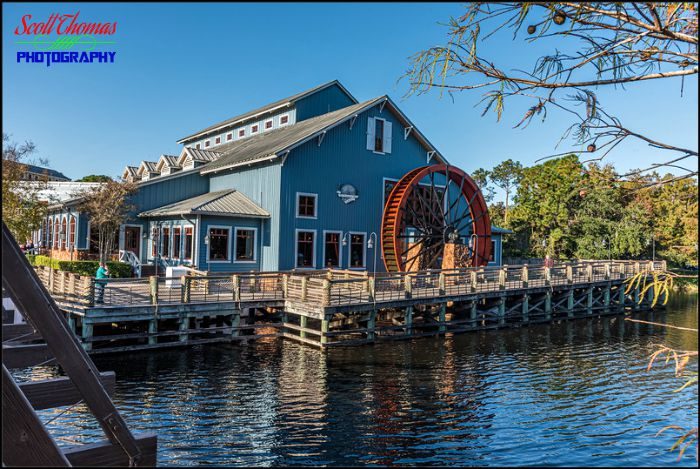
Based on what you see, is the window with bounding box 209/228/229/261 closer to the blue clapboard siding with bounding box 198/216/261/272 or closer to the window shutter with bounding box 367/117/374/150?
the blue clapboard siding with bounding box 198/216/261/272

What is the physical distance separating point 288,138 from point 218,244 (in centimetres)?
573

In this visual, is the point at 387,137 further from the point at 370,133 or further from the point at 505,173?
the point at 505,173

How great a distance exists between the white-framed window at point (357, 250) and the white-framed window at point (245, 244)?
4.27 m

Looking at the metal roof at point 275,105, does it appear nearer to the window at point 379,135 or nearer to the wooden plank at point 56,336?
the window at point 379,135

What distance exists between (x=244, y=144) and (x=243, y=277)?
1382 cm

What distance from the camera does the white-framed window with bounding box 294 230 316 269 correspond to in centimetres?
2212

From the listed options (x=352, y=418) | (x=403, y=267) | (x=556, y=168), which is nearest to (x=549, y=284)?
(x=403, y=267)

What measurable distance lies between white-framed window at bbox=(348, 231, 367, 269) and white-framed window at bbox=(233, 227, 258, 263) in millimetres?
4274

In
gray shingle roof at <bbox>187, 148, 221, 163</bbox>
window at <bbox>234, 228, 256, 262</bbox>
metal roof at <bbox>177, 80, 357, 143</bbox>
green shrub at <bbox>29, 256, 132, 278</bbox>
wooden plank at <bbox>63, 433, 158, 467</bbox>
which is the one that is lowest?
wooden plank at <bbox>63, 433, 158, 467</bbox>

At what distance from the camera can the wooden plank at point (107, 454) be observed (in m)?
3.02

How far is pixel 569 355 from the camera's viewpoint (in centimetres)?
1627

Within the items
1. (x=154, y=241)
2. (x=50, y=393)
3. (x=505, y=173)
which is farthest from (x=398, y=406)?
(x=505, y=173)

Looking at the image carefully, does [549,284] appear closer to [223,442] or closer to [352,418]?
[352,418]

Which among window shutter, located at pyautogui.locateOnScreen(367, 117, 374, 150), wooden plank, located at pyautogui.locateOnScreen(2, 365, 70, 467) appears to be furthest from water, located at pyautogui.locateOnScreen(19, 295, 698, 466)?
window shutter, located at pyautogui.locateOnScreen(367, 117, 374, 150)
